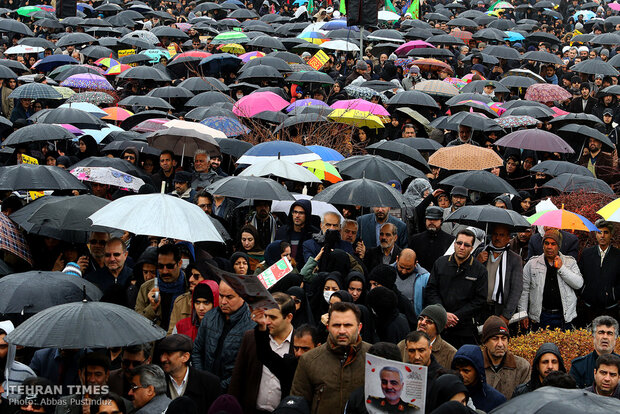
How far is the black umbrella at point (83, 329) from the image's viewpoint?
20.9 ft

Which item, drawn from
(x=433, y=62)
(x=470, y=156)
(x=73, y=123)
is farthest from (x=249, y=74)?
(x=470, y=156)

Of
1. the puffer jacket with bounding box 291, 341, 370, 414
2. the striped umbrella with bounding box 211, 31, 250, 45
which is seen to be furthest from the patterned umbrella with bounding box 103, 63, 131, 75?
the puffer jacket with bounding box 291, 341, 370, 414

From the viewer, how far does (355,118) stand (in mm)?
14422

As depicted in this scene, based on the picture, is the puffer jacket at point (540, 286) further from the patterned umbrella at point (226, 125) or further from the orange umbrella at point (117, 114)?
the orange umbrella at point (117, 114)

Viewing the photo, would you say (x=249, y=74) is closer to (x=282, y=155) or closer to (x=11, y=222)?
(x=282, y=155)

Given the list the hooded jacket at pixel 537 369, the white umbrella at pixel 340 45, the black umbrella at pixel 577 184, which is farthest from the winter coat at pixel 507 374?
the white umbrella at pixel 340 45

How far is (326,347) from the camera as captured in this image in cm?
656

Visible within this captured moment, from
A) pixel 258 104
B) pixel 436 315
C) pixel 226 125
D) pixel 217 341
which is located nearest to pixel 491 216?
pixel 436 315

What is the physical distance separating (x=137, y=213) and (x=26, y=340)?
7.12ft

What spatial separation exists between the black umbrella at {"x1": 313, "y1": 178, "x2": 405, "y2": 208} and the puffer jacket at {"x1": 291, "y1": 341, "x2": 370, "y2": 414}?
132 inches

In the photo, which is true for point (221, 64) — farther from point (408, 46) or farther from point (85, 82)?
point (408, 46)

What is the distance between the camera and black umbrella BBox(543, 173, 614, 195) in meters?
11.8

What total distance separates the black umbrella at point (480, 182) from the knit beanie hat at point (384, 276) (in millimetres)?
2412

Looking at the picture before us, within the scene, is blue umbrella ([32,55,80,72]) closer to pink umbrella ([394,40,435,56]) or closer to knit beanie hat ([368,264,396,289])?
pink umbrella ([394,40,435,56])
